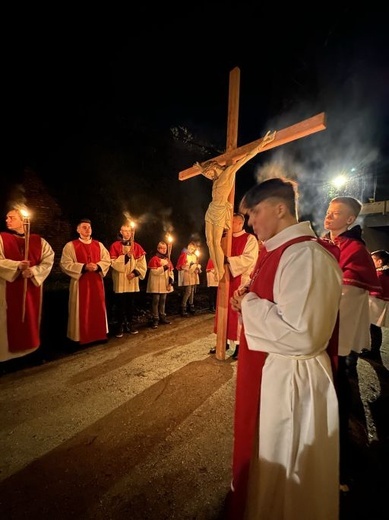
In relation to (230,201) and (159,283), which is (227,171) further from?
(159,283)

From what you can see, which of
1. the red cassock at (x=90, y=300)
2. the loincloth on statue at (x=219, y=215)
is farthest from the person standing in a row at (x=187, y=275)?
the loincloth on statue at (x=219, y=215)

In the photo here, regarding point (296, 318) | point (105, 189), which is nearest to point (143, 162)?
point (105, 189)

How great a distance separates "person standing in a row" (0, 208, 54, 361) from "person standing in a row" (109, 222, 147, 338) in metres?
1.58

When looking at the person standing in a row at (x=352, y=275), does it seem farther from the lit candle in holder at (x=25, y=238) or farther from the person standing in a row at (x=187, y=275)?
the person standing in a row at (x=187, y=275)

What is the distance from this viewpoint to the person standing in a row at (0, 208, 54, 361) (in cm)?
392

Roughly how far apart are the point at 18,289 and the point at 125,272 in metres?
2.10

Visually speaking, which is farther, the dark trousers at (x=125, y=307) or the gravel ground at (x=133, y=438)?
the dark trousers at (x=125, y=307)

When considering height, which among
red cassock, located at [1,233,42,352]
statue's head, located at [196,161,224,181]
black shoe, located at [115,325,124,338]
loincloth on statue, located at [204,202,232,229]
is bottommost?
black shoe, located at [115,325,124,338]

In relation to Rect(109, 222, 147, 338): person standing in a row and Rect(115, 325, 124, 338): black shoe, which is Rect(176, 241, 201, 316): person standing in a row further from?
Rect(115, 325, 124, 338): black shoe

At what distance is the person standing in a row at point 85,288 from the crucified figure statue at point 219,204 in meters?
2.60

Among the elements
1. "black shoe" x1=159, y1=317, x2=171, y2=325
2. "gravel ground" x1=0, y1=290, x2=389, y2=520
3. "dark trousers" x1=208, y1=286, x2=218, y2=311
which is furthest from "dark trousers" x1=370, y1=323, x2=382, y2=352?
"black shoe" x1=159, y1=317, x2=171, y2=325

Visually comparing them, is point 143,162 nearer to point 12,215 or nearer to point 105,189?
point 105,189

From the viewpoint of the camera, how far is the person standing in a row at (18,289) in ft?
12.9

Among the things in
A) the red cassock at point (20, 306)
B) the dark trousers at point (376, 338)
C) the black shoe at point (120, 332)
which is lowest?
the black shoe at point (120, 332)
